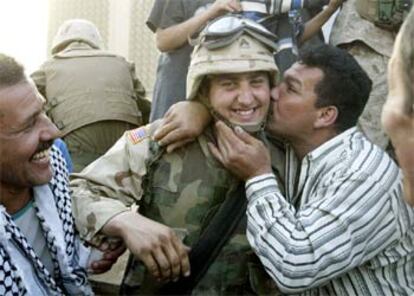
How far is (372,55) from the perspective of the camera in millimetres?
3324

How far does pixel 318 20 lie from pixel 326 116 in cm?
97

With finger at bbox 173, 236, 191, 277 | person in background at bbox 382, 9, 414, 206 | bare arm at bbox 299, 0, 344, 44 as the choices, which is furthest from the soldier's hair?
bare arm at bbox 299, 0, 344, 44

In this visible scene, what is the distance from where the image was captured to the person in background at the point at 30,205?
2135 mm

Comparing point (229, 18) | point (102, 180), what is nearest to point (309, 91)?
point (229, 18)

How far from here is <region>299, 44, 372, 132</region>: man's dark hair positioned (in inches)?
100

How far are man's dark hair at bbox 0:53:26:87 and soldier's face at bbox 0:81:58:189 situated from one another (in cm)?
2

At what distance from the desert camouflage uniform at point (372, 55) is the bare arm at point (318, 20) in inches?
2.8

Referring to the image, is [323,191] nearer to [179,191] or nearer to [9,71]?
[179,191]

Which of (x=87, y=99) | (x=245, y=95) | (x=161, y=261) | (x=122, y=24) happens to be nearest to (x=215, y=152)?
(x=245, y=95)

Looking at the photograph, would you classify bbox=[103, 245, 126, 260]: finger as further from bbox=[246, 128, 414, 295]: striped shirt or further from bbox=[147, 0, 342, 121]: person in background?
bbox=[147, 0, 342, 121]: person in background

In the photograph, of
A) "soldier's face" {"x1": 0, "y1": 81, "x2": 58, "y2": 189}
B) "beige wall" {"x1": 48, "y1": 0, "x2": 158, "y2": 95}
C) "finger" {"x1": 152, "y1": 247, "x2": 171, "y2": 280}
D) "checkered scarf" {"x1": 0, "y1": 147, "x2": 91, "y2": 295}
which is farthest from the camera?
"beige wall" {"x1": 48, "y1": 0, "x2": 158, "y2": 95}

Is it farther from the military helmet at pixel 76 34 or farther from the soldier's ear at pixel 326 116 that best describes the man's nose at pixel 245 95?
the military helmet at pixel 76 34

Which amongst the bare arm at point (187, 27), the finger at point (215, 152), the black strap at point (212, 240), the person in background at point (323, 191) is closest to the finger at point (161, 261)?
the black strap at point (212, 240)

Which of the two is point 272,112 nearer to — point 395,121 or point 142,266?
point 142,266
